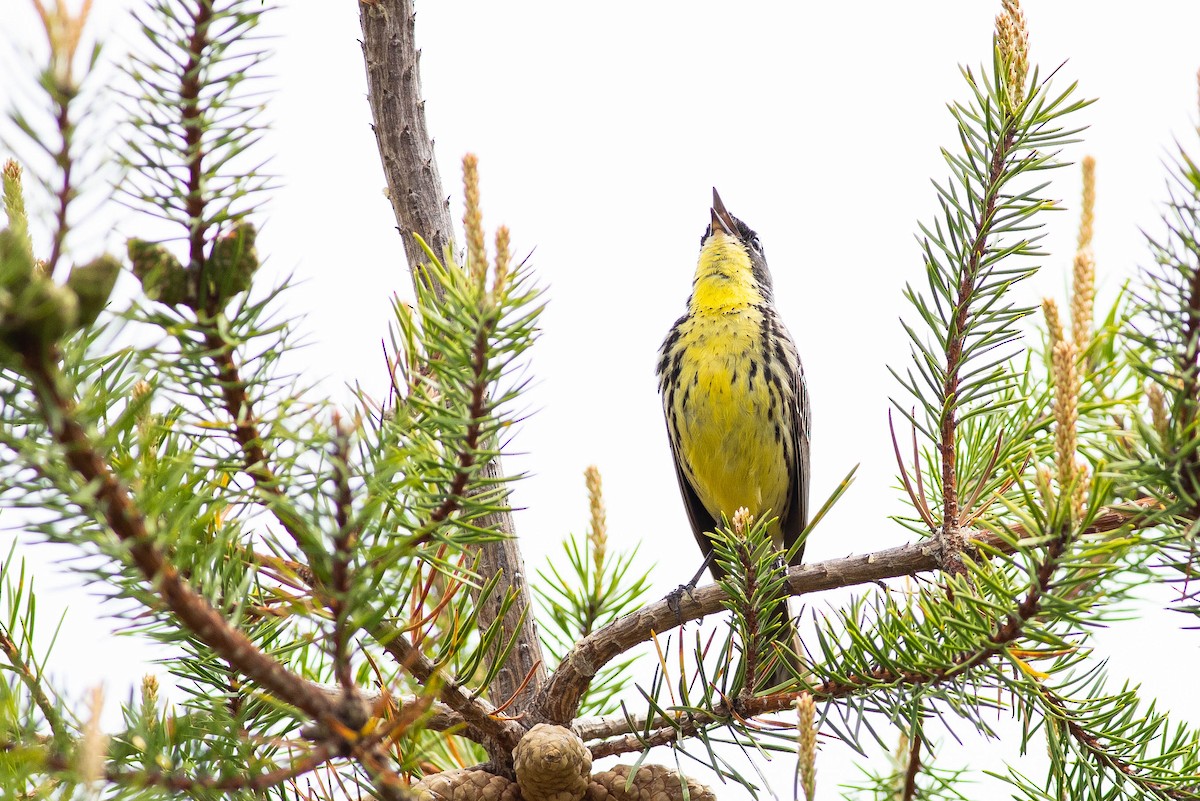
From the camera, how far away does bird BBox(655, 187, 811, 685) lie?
3.32 meters

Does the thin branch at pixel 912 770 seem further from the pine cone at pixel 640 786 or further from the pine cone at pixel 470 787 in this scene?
the pine cone at pixel 470 787

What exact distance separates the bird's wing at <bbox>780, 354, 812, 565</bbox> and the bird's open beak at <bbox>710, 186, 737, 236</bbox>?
77 cm

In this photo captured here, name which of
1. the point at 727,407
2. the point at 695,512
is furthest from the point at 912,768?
the point at 695,512

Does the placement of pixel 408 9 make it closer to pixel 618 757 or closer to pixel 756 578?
pixel 756 578

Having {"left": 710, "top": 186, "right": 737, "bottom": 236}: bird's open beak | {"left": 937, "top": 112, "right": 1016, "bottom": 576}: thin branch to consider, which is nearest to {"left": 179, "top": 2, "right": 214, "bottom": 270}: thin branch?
{"left": 937, "top": 112, "right": 1016, "bottom": 576}: thin branch

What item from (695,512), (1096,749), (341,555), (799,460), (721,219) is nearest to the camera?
(341,555)

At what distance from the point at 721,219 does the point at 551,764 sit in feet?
10.2

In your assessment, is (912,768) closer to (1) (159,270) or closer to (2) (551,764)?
(2) (551,764)

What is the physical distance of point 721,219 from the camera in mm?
4105

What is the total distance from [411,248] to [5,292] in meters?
1.21

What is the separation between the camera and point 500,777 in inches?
54.9

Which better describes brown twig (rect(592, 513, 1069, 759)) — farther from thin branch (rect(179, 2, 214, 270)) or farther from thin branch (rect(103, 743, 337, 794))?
thin branch (rect(179, 2, 214, 270))

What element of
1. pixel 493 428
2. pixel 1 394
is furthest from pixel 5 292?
pixel 493 428

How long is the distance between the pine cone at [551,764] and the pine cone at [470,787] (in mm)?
30
